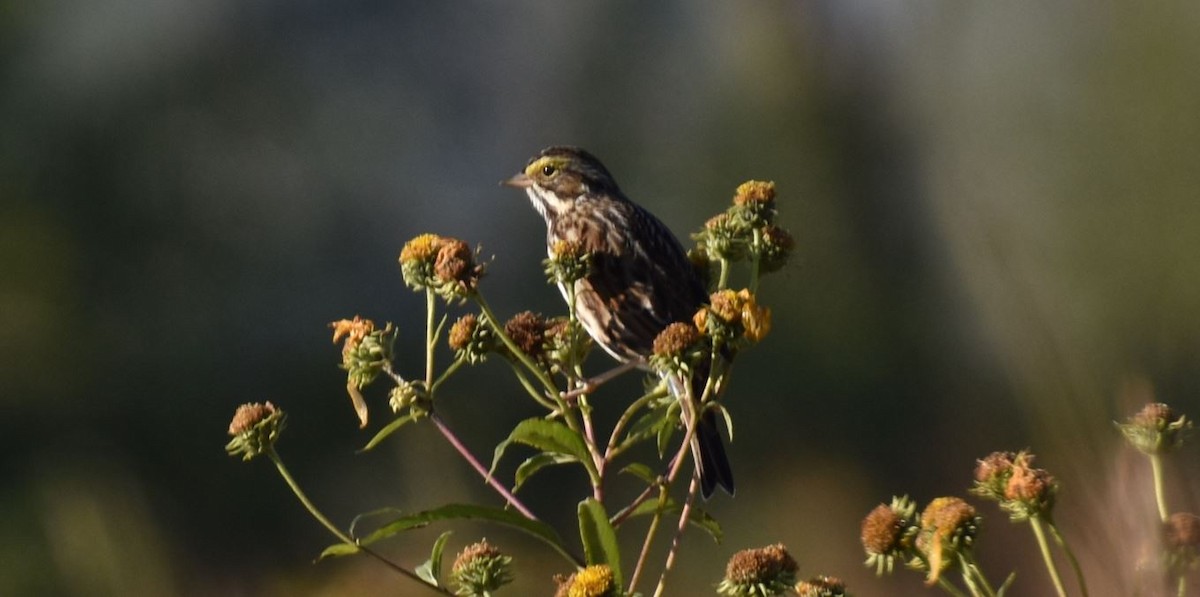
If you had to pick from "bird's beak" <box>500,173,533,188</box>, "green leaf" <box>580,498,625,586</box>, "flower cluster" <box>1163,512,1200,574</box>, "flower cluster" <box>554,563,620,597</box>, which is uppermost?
"bird's beak" <box>500,173,533,188</box>

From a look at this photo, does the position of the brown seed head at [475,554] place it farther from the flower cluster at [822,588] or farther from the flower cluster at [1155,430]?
the flower cluster at [1155,430]

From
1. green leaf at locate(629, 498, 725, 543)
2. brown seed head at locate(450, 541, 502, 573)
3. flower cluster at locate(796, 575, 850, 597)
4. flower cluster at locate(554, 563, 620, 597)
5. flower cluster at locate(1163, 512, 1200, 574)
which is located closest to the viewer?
flower cluster at locate(1163, 512, 1200, 574)

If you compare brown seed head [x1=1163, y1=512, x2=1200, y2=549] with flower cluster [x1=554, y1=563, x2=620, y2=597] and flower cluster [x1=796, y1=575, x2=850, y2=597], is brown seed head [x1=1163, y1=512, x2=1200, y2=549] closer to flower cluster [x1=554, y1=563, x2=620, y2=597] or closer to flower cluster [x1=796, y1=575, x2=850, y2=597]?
flower cluster [x1=796, y1=575, x2=850, y2=597]

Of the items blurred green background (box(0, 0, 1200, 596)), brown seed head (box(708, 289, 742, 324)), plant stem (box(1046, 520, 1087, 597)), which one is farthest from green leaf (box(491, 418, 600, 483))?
blurred green background (box(0, 0, 1200, 596))

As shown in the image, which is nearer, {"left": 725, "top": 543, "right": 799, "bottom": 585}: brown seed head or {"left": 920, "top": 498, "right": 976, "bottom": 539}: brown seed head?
{"left": 920, "top": 498, "right": 976, "bottom": 539}: brown seed head

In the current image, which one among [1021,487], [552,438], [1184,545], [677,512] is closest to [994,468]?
[1021,487]

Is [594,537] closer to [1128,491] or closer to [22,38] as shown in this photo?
[1128,491]

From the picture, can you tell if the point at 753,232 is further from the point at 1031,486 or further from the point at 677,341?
the point at 1031,486

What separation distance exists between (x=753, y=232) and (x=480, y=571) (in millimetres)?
697

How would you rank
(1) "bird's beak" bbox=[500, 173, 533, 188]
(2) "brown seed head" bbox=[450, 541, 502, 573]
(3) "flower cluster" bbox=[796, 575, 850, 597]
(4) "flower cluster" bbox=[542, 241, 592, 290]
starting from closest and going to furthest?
(3) "flower cluster" bbox=[796, 575, 850, 597] < (2) "brown seed head" bbox=[450, 541, 502, 573] < (4) "flower cluster" bbox=[542, 241, 592, 290] < (1) "bird's beak" bbox=[500, 173, 533, 188]

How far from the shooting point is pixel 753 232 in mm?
2309

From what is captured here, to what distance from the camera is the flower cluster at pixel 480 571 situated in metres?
2.00

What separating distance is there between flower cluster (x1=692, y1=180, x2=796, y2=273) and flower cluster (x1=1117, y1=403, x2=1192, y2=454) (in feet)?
2.19

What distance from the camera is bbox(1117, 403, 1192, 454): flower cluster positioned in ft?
5.75
